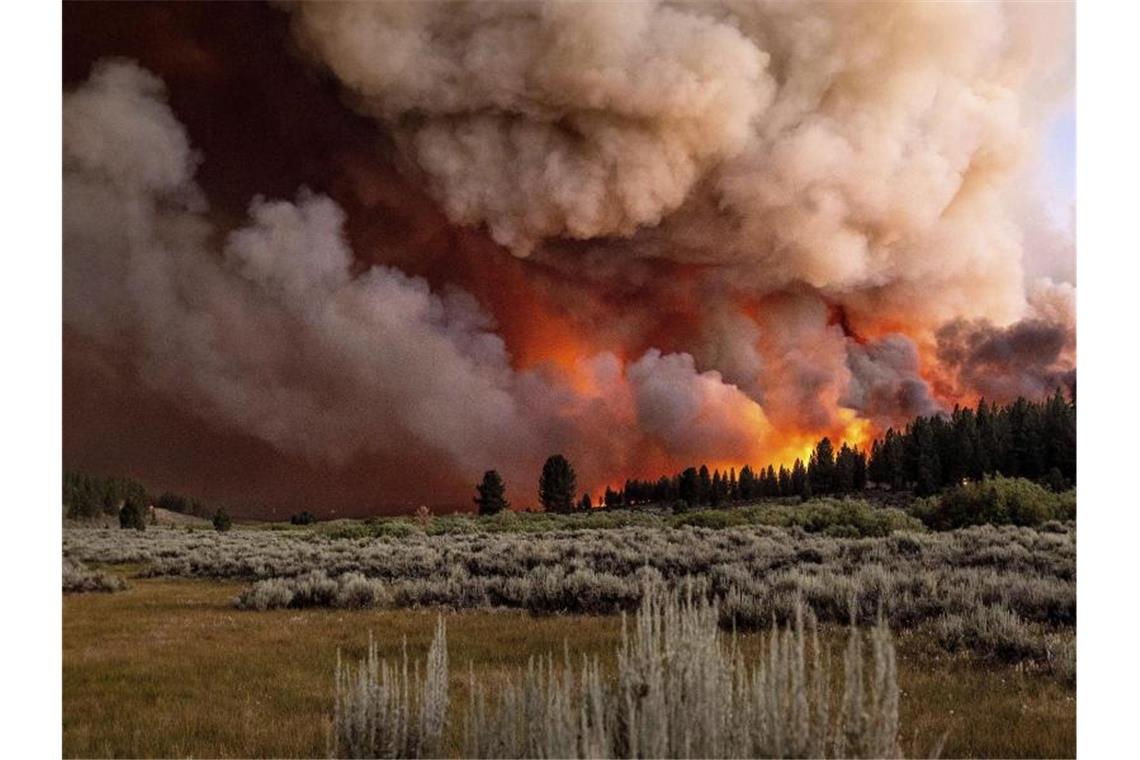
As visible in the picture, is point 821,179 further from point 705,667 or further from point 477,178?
point 705,667

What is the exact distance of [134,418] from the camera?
685 centimetres

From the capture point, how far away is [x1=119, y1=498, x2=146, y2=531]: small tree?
267 inches

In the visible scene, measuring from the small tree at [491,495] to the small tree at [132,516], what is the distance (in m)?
2.09

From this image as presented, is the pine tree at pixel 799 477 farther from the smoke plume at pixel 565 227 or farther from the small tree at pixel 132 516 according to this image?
the small tree at pixel 132 516

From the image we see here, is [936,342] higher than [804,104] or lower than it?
lower

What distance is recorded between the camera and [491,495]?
7.11 meters

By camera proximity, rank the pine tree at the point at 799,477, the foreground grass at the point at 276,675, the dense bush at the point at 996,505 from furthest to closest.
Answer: the pine tree at the point at 799,477 < the dense bush at the point at 996,505 < the foreground grass at the point at 276,675

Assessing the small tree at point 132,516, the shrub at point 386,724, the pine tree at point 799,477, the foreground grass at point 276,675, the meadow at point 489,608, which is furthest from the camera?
the pine tree at point 799,477

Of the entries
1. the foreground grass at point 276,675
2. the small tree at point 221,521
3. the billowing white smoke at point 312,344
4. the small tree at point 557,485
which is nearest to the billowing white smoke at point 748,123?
the billowing white smoke at point 312,344

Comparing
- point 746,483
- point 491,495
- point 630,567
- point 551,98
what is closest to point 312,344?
point 491,495

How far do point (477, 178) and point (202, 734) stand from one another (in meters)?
3.76

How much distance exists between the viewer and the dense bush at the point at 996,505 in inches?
257
